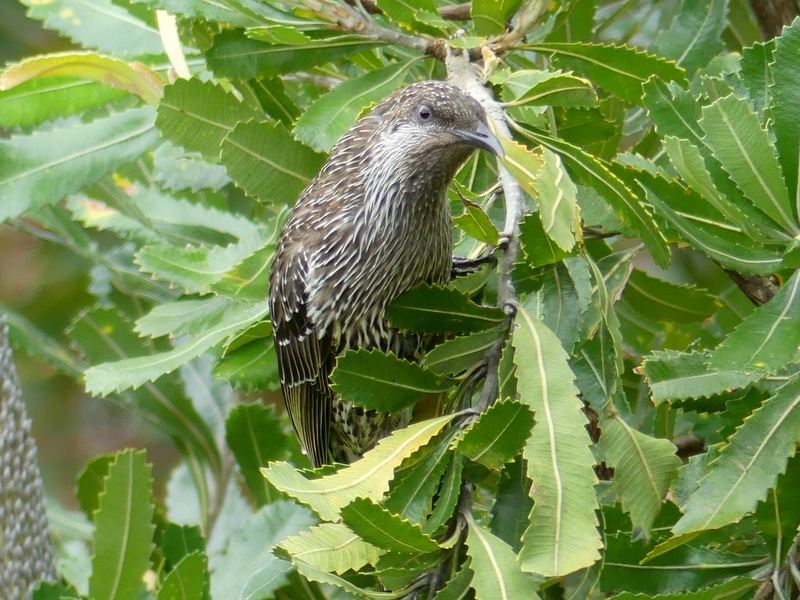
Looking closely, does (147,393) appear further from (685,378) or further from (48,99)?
(685,378)

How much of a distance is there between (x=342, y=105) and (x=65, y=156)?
0.78 metres

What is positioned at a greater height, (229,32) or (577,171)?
(229,32)

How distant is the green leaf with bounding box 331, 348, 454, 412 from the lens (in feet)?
A: 5.49

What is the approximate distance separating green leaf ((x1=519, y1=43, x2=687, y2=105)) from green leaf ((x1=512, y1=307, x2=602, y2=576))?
0.69m

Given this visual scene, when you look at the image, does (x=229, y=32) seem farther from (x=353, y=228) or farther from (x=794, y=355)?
(x=794, y=355)

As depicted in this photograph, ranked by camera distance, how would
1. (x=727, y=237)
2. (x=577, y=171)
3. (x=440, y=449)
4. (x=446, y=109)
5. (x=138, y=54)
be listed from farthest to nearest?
(x=138, y=54) < (x=446, y=109) < (x=577, y=171) < (x=727, y=237) < (x=440, y=449)

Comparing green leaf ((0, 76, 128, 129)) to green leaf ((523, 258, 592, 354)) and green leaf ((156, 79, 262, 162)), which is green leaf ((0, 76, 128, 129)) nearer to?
green leaf ((156, 79, 262, 162))

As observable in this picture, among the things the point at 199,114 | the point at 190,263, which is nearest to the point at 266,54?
the point at 199,114

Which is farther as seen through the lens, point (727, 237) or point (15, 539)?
point (15, 539)

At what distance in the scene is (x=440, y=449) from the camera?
1.55 metres

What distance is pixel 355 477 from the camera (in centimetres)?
147

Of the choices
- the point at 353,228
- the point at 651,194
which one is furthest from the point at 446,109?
the point at 651,194

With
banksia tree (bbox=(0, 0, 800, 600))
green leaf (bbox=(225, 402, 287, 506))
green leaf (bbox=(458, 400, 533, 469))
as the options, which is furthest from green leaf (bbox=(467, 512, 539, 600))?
green leaf (bbox=(225, 402, 287, 506))

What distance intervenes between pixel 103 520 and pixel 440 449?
2.99 ft
